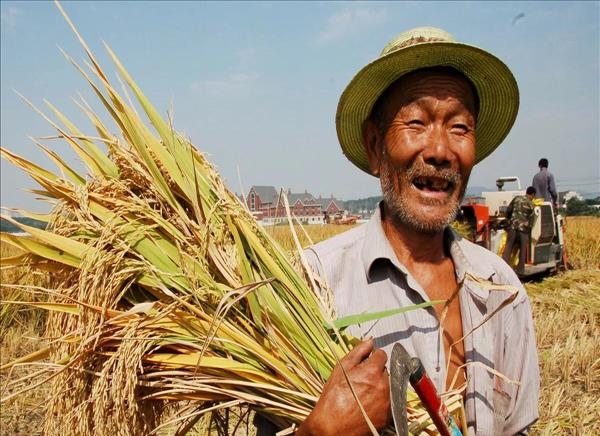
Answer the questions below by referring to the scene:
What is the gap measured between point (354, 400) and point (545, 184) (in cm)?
1024

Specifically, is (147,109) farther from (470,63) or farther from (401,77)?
(470,63)

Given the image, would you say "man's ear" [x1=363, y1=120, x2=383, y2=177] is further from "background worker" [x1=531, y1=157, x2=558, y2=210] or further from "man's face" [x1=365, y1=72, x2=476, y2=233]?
"background worker" [x1=531, y1=157, x2=558, y2=210]

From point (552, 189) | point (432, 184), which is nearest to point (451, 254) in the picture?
point (432, 184)

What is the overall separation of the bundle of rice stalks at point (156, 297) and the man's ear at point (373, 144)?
752 millimetres

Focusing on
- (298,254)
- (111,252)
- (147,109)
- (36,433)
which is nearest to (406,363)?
(298,254)

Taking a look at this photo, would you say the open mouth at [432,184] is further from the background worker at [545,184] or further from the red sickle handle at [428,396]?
the background worker at [545,184]

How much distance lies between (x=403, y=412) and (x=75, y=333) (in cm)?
79

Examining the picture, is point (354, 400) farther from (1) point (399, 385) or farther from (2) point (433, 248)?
(2) point (433, 248)

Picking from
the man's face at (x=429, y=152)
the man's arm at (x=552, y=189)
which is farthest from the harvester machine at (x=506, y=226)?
the man's face at (x=429, y=152)

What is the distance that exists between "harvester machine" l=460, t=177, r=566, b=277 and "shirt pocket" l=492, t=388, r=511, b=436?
6.56 metres

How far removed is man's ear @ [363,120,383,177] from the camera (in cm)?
209

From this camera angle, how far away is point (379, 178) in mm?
2090

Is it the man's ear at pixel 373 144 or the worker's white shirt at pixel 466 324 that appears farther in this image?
the man's ear at pixel 373 144

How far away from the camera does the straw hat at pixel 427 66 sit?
1882mm
